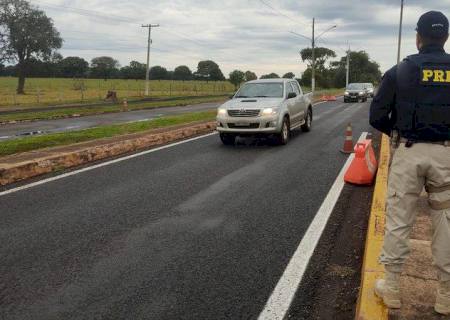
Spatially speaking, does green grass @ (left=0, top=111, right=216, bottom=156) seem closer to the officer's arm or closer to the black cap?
the officer's arm

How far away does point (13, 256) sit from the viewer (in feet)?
14.7

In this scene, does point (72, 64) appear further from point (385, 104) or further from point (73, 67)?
point (385, 104)

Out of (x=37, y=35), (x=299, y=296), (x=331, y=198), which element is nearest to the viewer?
(x=299, y=296)

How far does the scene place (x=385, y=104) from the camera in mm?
3316

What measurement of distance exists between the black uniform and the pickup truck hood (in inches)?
353

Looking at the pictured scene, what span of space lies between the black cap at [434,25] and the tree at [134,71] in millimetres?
118570

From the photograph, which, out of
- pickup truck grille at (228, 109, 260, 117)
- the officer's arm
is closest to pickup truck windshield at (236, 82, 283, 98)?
pickup truck grille at (228, 109, 260, 117)

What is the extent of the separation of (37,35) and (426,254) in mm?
60461

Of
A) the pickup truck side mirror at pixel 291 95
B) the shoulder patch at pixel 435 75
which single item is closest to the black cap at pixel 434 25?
the shoulder patch at pixel 435 75

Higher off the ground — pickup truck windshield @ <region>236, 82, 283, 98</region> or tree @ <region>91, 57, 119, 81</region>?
tree @ <region>91, 57, 119, 81</region>

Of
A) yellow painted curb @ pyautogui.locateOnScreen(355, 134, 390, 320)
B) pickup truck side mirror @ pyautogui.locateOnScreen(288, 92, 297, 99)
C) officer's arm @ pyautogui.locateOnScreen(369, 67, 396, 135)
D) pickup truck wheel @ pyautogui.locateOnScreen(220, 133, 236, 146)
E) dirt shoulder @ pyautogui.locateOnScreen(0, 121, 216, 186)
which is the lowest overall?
yellow painted curb @ pyautogui.locateOnScreen(355, 134, 390, 320)

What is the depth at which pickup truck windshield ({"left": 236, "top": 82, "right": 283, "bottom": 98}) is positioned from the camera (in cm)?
1323

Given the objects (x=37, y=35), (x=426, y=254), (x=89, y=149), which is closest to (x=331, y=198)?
(x=426, y=254)

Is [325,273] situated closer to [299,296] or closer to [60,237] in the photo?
[299,296]
